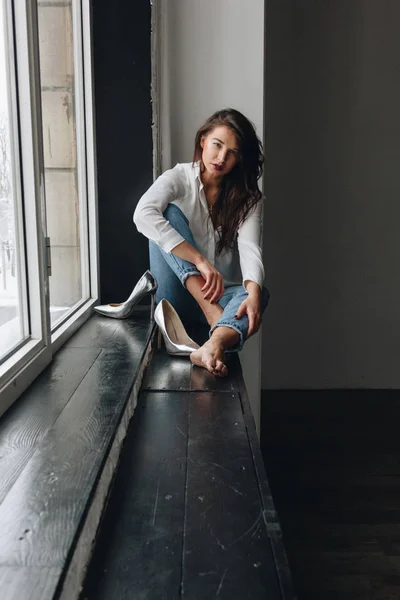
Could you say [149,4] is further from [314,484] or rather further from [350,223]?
[314,484]

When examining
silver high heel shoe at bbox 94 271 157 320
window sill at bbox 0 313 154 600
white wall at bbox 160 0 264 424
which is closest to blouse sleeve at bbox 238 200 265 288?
silver high heel shoe at bbox 94 271 157 320

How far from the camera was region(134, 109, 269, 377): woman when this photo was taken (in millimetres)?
1753

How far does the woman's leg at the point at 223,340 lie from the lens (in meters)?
1.57

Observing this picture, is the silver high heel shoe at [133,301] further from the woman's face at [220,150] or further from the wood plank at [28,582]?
the wood plank at [28,582]

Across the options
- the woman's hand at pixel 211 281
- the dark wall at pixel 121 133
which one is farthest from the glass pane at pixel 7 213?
the dark wall at pixel 121 133

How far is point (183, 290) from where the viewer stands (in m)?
2.04

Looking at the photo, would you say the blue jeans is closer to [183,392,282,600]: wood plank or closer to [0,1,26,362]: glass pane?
[183,392,282,600]: wood plank

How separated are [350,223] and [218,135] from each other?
118cm

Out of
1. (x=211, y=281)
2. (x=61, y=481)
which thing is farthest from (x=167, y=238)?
(x=61, y=481)

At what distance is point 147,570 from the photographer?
2.62 feet

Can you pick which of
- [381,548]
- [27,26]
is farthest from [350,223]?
[27,26]

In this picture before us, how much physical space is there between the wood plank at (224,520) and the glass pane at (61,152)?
84cm

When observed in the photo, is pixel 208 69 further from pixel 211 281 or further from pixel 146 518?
pixel 146 518

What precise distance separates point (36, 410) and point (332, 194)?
6.58 ft
